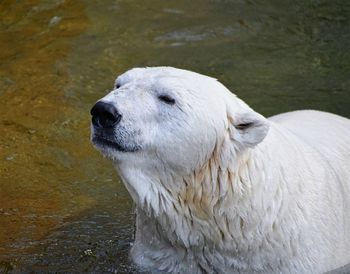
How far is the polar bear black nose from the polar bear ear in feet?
1.99

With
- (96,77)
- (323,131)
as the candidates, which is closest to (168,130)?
(323,131)

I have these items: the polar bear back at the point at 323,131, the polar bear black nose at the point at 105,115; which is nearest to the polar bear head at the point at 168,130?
the polar bear black nose at the point at 105,115

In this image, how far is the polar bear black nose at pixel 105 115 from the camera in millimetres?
4211

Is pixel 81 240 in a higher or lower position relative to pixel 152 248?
lower

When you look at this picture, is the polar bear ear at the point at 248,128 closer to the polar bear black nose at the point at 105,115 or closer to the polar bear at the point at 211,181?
the polar bear at the point at 211,181

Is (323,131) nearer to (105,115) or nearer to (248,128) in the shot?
(248,128)

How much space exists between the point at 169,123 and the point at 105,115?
32cm

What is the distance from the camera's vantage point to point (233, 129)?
4457 mm

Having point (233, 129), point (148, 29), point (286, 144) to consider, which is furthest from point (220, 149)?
point (148, 29)

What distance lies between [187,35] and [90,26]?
986 millimetres

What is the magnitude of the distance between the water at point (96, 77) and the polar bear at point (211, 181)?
2.00ft

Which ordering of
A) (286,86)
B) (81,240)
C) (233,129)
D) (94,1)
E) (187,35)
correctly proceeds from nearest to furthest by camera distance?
(233,129), (81,240), (286,86), (187,35), (94,1)

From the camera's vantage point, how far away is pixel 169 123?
433 centimetres

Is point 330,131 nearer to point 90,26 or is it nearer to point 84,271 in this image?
point 84,271
